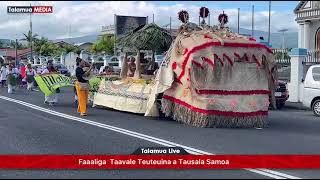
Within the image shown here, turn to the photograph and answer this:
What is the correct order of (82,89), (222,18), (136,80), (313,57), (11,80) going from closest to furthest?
(222,18), (82,89), (136,80), (313,57), (11,80)

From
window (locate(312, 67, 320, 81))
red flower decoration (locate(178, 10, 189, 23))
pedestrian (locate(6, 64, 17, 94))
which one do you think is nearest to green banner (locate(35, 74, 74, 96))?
red flower decoration (locate(178, 10, 189, 23))

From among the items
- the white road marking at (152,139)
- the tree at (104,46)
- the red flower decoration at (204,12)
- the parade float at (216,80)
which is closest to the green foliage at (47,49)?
the tree at (104,46)

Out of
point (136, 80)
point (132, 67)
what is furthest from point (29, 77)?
point (136, 80)

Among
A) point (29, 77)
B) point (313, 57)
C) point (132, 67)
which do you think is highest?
point (313, 57)

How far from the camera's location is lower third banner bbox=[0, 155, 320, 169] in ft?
26.8

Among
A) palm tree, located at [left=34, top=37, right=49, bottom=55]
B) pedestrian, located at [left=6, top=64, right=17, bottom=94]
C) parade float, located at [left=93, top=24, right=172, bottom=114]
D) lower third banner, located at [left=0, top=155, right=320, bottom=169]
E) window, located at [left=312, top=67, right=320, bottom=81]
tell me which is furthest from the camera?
palm tree, located at [left=34, top=37, right=49, bottom=55]

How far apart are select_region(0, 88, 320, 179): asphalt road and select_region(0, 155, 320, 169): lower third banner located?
37cm

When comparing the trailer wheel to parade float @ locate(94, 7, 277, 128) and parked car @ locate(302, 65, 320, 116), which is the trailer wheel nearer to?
parked car @ locate(302, 65, 320, 116)

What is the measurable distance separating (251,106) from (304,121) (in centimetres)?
312

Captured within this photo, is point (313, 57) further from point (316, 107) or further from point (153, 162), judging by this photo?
point (153, 162)

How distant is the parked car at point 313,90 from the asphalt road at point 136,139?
136 cm

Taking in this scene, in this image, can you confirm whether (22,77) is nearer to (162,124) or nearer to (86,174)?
(162,124)

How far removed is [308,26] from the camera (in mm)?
36375

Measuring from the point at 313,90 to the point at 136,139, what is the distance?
8585mm
